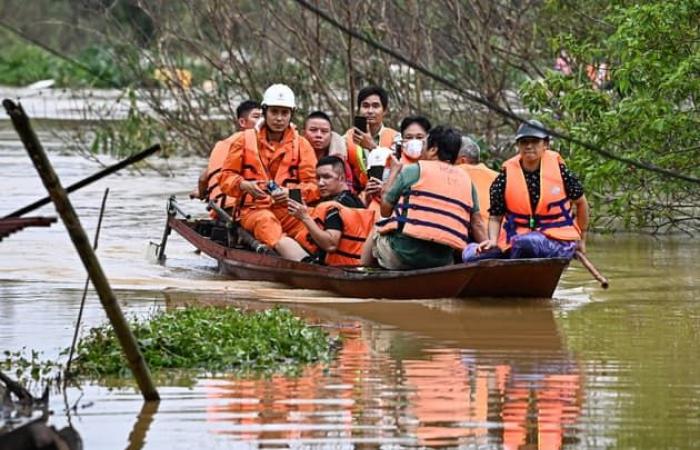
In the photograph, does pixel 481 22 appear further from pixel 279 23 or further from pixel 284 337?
pixel 284 337

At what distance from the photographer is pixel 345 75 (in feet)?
71.2

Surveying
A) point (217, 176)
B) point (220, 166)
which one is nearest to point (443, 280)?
point (217, 176)

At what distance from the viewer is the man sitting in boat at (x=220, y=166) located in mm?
15367

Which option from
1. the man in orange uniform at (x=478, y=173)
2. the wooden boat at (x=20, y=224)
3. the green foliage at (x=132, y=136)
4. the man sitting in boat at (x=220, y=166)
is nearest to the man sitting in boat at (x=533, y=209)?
the man in orange uniform at (x=478, y=173)

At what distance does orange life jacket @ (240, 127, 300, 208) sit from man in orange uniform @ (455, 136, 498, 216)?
1.47 metres

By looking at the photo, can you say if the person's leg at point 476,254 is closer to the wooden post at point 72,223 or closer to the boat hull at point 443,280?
the boat hull at point 443,280

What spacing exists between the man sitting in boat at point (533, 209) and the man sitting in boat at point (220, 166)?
122 inches

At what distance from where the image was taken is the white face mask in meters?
13.0

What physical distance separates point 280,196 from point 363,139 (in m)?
1.04

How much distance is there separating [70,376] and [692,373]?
3.33 m

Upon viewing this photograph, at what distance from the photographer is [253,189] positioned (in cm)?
1433

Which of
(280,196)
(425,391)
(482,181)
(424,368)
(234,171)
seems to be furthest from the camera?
(234,171)

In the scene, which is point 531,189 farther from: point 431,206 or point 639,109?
point 639,109

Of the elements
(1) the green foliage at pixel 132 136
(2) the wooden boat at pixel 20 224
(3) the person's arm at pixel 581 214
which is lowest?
(2) the wooden boat at pixel 20 224
